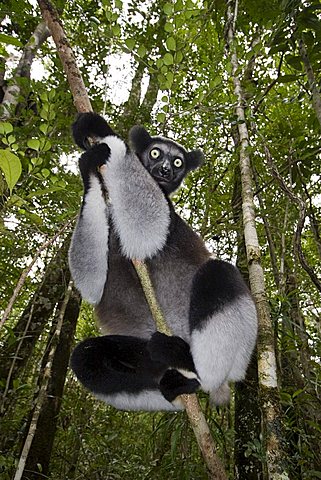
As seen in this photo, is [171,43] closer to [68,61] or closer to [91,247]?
[68,61]

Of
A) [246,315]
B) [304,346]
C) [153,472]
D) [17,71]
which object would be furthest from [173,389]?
[17,71]

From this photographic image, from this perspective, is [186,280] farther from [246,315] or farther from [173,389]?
[173,389]

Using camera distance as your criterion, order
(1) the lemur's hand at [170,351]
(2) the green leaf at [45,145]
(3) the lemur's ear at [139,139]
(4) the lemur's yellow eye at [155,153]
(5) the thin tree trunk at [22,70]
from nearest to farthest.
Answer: (1) the lemur's hand at [170,351]
(2) the green leaf at [45,145]
(4) the lemur's yellow eye at [155,153]
(3) the lemur's ear at [139,139]
(5) the thin tree trunk at [22,70]

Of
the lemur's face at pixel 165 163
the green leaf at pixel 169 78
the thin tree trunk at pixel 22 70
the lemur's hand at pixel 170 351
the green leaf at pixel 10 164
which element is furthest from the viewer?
the thin tree trunk at pixel 22 70

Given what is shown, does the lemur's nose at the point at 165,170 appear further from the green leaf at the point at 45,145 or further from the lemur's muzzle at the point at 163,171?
the green leaf at the point at 45,145

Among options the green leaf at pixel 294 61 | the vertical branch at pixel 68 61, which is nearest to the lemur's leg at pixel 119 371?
the vertical branch at pixel 68 61

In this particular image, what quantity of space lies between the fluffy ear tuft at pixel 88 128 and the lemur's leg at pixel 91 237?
0.16 m

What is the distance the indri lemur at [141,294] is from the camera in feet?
8.13

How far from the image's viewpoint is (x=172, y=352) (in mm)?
2436

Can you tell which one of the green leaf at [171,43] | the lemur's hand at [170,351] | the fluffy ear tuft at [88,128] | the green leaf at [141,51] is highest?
the green leaf at [141,51]

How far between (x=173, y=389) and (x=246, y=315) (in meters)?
0.67

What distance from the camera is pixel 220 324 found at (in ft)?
8.18

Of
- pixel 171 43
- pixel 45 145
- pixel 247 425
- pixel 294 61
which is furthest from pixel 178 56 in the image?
pixel 247 425

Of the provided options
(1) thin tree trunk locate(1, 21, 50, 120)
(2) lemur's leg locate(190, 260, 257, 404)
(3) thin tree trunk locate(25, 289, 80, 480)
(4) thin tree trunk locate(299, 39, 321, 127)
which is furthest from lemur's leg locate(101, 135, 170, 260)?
(3) thin tree trunk locate(25, 289, 80, 480)
